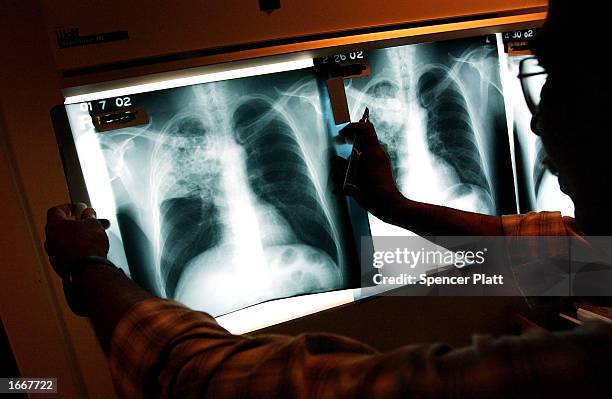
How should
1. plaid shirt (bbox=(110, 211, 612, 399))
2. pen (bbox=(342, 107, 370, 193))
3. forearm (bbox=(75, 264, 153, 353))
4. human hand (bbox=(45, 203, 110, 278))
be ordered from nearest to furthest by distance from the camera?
plaid shirt (bbox=(110, 211, 612, 399)) < forearm (bbox=(75, 264, 153, 353)) < human hand (bbox=(45, 203, 110, 278)) < pen (bbox=(342, 107, 370, 193))

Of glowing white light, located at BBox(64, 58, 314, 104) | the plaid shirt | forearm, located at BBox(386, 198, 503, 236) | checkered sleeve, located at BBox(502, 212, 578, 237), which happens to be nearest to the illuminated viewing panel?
glowing white light, located at BBox(64, 58, 314, 104)

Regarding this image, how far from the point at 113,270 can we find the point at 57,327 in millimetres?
Result: 439

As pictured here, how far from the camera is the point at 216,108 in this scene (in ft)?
3.56

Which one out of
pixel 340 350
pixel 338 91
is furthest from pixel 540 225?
pixel 340 350

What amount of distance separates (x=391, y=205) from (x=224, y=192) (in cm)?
42

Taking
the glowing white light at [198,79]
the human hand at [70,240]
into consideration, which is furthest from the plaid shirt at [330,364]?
the glowing white light at [198,79]

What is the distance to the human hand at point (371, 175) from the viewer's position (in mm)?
Answer: 1158

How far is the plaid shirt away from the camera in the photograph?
0.48 meters

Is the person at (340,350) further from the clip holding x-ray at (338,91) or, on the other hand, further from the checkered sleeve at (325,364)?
the clip holding x-ray at (338,91)

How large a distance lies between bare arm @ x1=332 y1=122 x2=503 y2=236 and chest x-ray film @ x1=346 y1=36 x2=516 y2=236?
92 mm

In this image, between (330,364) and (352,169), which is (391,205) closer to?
(352,169)

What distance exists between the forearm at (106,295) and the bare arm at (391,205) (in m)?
0.62

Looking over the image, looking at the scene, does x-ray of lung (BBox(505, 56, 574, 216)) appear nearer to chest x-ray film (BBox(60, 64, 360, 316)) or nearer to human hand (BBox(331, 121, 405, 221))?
human hand (BBox(331, 121, 405, 221))

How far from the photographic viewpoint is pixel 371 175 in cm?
117
